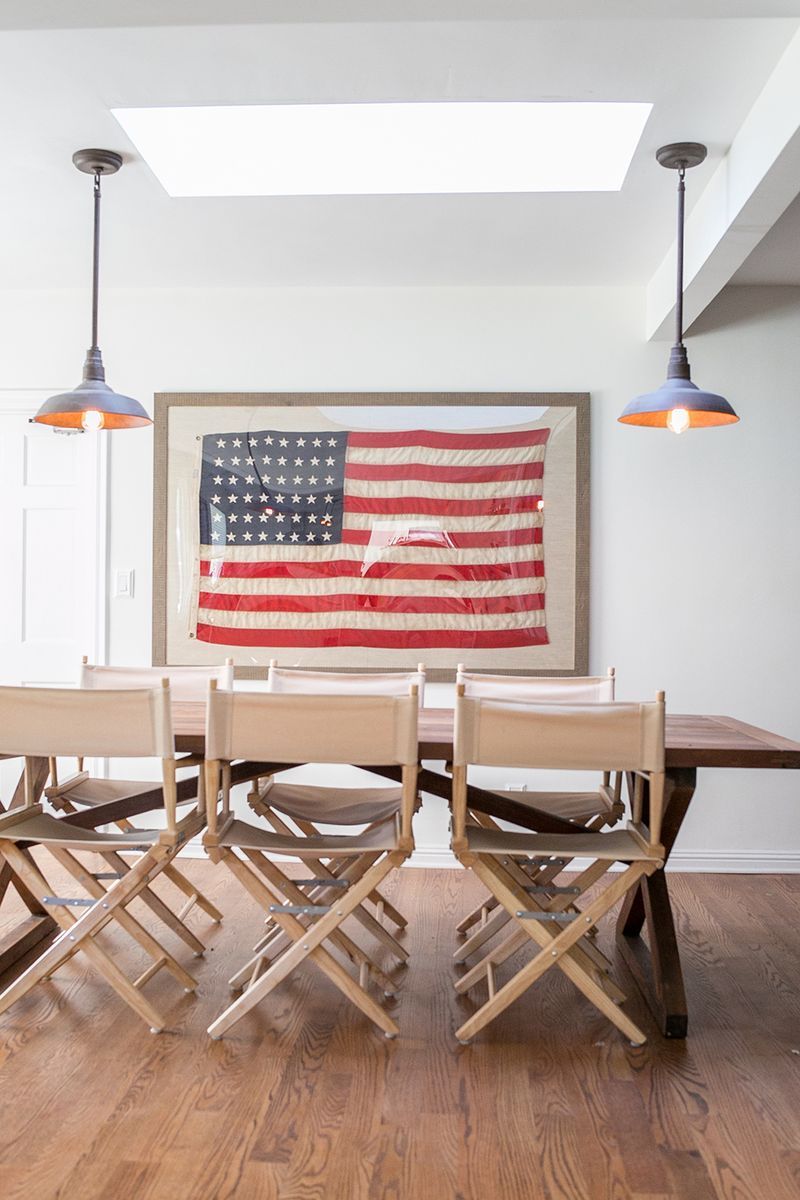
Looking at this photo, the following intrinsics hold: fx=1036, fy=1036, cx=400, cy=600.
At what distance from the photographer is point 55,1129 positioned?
7.54 feet

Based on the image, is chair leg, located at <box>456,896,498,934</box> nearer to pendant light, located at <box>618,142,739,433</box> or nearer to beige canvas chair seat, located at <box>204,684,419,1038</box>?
beige canvas chair seat, located at <box>204,684,419,1038</box>

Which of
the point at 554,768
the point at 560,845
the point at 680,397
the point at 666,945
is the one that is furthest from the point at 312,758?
the point at 680,397

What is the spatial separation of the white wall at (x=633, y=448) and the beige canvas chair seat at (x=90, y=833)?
212 cm

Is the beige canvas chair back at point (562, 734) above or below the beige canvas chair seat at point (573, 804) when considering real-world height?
above

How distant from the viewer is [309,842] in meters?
2.96

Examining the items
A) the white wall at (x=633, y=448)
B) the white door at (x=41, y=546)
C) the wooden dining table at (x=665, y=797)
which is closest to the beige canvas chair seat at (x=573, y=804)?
the wooden dining table at (x=665, y=797)

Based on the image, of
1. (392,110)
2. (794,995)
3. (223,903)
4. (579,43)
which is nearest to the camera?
(579,43)

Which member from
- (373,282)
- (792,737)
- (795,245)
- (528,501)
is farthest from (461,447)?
(792,737)

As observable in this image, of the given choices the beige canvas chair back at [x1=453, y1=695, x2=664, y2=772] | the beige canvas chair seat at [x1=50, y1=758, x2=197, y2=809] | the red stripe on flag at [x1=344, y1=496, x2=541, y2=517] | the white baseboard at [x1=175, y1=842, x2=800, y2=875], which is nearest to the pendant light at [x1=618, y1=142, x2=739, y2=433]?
the beige canvas chair back at [x1=453, y1=695, x2=664, y2=772]

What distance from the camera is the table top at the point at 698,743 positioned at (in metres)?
2.82

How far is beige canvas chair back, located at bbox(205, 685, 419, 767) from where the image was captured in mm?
2721

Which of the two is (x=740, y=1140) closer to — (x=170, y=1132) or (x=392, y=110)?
(x=170, y=1132)

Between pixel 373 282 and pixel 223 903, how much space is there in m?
2.88

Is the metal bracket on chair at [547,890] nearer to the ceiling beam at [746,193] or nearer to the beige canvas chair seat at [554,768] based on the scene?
the beige canvas chair seat at [554,768]
